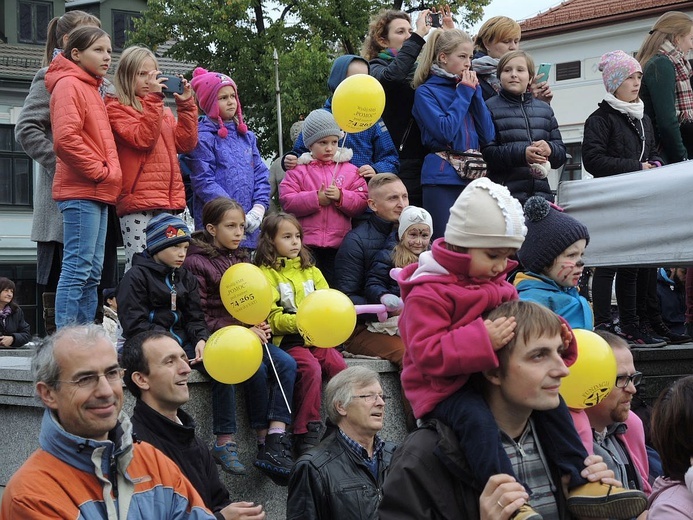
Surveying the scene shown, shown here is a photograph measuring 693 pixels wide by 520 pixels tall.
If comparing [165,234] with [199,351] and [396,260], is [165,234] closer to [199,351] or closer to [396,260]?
[199,351]

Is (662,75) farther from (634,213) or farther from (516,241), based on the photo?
(516,241)

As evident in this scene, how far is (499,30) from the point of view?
9211 millimetres

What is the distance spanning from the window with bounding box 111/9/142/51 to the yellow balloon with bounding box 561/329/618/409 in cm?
3163

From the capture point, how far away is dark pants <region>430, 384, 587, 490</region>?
3.29 m

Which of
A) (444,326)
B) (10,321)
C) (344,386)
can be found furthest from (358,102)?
(10,321)

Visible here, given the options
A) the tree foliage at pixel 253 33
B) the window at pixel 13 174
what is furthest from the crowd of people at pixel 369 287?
the window at pixel 13 174

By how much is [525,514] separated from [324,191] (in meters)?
5.46

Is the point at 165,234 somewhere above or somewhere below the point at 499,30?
below

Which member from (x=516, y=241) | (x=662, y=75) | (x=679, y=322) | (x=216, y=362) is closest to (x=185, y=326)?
(x=216, y=362)

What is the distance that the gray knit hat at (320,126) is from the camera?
859 centimetres

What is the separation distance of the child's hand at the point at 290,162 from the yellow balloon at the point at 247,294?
6.80ft

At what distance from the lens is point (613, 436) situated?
5402 mm

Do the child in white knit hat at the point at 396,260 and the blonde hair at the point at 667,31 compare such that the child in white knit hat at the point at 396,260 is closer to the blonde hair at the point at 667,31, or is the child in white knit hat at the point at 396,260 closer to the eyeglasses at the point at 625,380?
the eyeglasses at the point at 625,380

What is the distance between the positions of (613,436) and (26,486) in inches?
112
